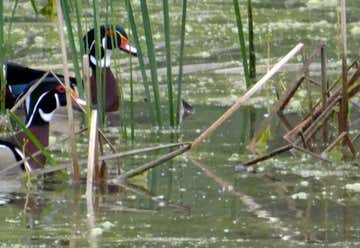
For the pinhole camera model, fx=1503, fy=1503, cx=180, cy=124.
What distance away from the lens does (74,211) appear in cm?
699

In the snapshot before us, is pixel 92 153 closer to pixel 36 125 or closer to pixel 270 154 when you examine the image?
pixel 270 154

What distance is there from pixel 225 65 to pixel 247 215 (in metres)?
5.02

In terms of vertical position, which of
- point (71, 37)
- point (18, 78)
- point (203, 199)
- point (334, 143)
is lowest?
point (203, 199)

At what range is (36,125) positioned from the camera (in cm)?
902

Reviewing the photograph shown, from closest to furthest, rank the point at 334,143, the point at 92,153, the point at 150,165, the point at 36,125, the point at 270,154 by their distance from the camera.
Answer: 1. the point at 92,153
2. the point at 150,165
3. the point at 270,154
4. the point at 334,143
5. the point at 36,125

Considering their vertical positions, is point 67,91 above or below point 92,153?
above

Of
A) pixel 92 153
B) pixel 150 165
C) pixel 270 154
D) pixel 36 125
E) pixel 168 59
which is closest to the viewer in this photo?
pixel 92 153

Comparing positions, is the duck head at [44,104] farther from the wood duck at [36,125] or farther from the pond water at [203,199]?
the pond water at [203,199]

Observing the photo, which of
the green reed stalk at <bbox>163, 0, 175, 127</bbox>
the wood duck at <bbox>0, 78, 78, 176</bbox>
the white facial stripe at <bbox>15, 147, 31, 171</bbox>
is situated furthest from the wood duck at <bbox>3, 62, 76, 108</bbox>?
the white facial stripe at <bbox>15, 147, 31, 171</bbox>

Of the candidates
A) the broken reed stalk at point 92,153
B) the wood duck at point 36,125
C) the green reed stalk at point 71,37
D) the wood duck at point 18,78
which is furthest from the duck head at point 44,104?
the broken reed stalk at point 92,153

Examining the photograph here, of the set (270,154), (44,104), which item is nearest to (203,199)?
(270,154)

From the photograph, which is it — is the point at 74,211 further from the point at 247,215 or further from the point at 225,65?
the point at 225,65

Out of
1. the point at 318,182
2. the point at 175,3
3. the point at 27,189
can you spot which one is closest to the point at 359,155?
the point at 318,182

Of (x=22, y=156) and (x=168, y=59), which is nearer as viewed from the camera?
(x=22, y=156)
